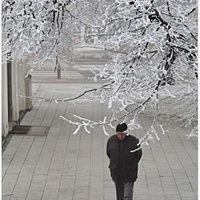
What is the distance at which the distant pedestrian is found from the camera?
21.9 ft

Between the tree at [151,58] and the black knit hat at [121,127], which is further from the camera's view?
the black knit hat at [121,127]

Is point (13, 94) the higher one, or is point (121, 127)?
point (121, 127)

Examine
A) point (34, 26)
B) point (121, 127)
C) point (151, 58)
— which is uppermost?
point (34, 26)

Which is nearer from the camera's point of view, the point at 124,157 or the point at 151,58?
the point at 151,58

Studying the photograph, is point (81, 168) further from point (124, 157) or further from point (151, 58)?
point (151, 58)

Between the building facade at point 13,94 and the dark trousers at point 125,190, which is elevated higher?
the building facade at point 13,94

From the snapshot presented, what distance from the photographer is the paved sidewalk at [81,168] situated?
8172 millimetres

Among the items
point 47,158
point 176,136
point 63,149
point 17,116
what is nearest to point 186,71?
point 47,158

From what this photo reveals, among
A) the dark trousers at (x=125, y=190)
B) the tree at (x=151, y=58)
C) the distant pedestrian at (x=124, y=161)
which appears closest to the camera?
the tree at (x=151, y=58)

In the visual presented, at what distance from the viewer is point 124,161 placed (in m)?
6.77

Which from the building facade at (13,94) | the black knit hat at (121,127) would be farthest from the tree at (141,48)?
the building facade at (13,94)

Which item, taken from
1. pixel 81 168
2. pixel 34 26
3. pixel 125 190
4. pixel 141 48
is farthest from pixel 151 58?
pixel 81 168

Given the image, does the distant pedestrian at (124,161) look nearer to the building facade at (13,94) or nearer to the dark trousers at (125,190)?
the dark trousers at (125,190)

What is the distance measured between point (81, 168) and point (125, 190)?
2.77 metres
